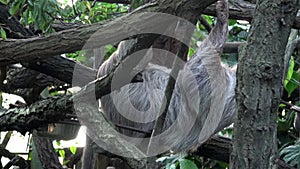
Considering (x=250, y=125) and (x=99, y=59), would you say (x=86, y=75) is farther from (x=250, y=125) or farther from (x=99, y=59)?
(x=250, y=125)

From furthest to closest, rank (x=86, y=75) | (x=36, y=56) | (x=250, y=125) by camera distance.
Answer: (x=86, y=75), (x=36, y=56), (x=250, y=125)

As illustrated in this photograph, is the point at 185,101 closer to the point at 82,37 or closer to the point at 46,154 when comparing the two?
the point at 46,154

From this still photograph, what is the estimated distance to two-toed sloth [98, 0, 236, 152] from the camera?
13.3 feet

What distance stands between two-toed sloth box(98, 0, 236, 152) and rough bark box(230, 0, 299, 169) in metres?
2.21

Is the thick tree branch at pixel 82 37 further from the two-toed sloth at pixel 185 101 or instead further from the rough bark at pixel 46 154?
the rough bark at pixel 46 154

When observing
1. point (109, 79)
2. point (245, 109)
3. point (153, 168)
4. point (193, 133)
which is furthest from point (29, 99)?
point (245, 109)

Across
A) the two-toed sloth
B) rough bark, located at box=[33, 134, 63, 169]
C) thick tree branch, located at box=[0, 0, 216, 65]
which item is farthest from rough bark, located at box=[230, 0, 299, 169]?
rough bark, located at box=[33, 134, 63, 169]

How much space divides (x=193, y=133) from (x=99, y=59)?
115cm

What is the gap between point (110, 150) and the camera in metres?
2.62

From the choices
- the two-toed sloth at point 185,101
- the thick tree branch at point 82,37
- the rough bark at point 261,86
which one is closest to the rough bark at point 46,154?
the two-toed sloth at point 185,101

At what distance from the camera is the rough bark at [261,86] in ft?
5.22

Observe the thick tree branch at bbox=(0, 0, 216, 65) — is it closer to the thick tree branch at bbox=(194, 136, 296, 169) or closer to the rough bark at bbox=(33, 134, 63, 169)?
the rough bark at bbox=(33, 134, 63, 169)

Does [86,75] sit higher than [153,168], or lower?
higher

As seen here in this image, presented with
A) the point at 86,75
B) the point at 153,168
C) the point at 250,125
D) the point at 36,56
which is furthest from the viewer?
the point at 86,75
